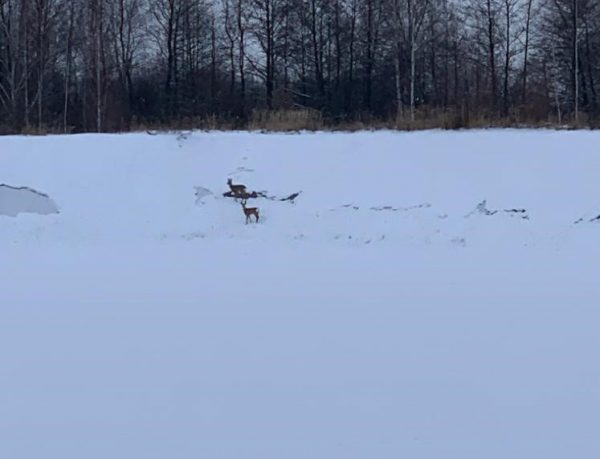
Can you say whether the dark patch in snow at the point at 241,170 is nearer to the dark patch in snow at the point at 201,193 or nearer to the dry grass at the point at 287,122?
the dark patch in snow at the point at 201,193

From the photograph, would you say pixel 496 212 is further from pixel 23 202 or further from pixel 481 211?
pixel 23 202

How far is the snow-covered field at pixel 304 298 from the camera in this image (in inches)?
187

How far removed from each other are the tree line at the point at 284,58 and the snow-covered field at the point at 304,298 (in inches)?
479

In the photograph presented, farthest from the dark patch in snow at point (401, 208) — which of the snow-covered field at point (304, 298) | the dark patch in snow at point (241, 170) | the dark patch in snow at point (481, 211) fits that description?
the dark patch in snow at point (241, 170)

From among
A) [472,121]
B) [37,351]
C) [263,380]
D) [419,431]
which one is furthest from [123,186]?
[419,431]

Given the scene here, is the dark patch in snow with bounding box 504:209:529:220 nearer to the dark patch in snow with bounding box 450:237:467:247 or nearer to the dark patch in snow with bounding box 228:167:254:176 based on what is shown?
the dark patch in snow with bounding box 450:237:467:247

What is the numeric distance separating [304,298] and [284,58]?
2560cm

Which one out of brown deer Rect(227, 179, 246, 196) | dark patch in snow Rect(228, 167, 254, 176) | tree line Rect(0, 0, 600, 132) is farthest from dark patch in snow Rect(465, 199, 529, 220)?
tree line Rect(0, 0, 600, 132)

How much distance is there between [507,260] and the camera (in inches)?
424

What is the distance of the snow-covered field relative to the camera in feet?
15.5

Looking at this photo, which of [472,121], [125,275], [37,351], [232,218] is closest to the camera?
[37,351]

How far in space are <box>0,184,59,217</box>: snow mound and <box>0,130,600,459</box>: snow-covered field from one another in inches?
3.4

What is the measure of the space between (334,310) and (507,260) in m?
3.80

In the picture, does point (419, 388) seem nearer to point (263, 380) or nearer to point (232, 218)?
point (263, 380)
